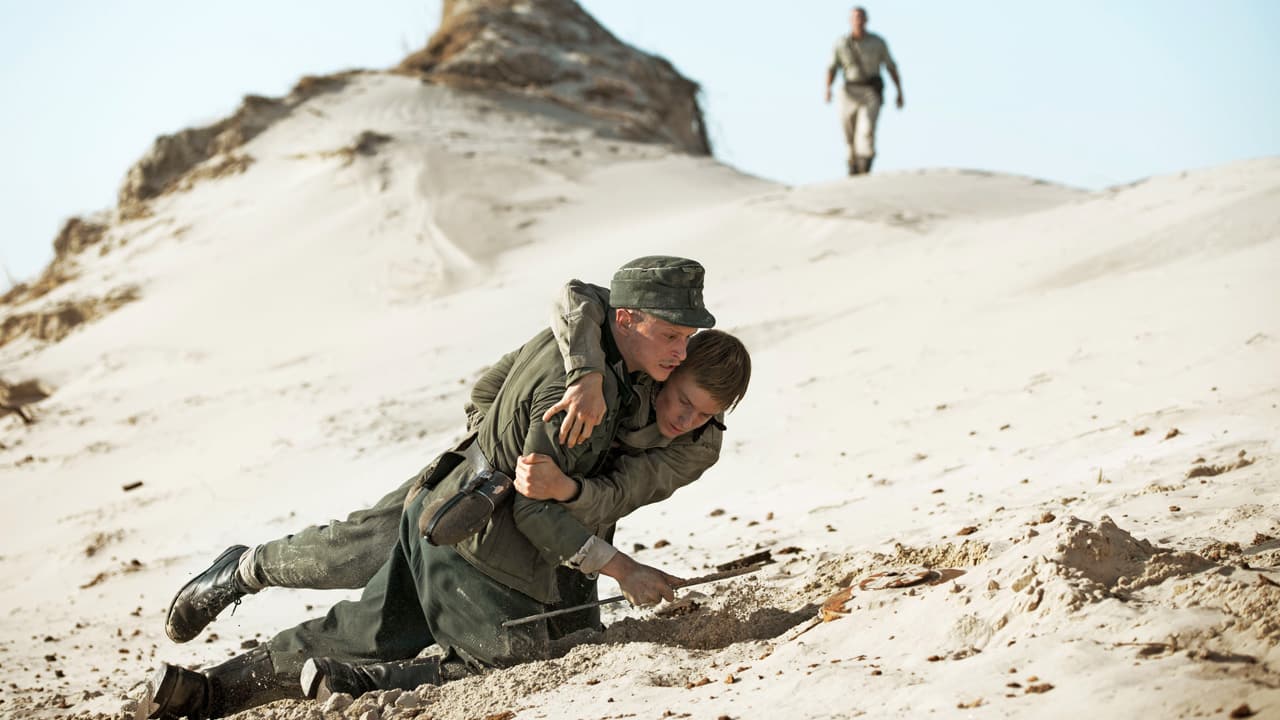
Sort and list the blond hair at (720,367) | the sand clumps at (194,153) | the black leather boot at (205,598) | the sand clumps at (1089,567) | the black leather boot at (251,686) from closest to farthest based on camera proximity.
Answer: the sand clumps at (1089,567) → the blond hair at (720,367) → the black leather boot at (251,686) → the black leather boot at (205,598) → the sand clumps at (194,153)

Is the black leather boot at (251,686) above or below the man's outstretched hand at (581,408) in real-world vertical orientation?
below

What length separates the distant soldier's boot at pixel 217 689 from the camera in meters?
3.38

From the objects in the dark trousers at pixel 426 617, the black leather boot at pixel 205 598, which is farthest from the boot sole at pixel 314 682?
the black leather boot at pixel 205 598

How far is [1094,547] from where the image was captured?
2830 millimetres

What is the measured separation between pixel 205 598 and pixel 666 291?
1.86 meters

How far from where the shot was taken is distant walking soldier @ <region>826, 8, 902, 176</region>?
1229cm

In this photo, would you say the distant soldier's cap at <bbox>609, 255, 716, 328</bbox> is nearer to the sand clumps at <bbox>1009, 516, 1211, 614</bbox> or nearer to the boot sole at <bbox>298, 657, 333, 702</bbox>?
the sand clumps at <bbox>1009, 516, 1211, 614</bbox>

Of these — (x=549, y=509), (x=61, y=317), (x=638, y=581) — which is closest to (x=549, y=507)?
(x=549, y=509)

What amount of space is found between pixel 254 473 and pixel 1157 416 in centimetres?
497

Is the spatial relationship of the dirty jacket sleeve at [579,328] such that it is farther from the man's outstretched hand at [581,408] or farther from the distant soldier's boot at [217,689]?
the distant soldier's boot at [217,689]

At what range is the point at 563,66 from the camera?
19.6 metres

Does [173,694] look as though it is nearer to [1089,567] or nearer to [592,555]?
[592,555]

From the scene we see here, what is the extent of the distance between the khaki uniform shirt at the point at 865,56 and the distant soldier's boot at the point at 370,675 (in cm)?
1013

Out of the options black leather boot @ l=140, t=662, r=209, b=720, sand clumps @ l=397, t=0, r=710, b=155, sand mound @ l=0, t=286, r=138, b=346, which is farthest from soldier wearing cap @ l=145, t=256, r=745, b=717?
sand clumps @ l=397, t=0, r=710, b=155
